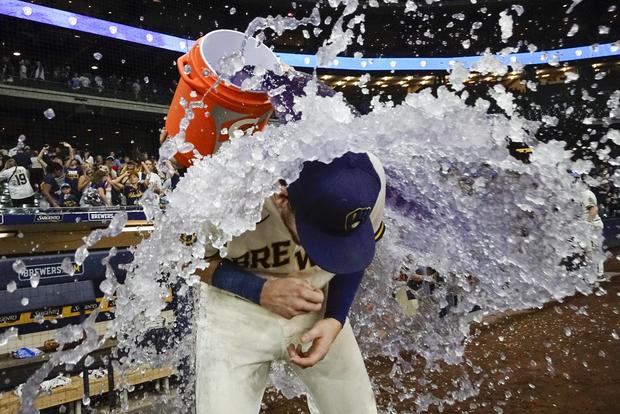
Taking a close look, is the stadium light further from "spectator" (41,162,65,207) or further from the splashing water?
"spectator" (41,162,65,207)

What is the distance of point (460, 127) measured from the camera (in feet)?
7.01

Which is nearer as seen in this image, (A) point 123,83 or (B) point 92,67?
(A) point 123,83

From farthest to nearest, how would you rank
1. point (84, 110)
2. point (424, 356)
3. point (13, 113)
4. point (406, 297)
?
point (84, 110), point (13, 113), point (406, 297), point (424, 356)

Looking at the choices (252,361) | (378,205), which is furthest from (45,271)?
(378,205)

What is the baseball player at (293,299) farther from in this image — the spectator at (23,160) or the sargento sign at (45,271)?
the spectator at (23,160)

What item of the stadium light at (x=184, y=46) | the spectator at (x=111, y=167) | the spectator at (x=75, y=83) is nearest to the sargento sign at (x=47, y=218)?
the spectator at (x=111, y=167)

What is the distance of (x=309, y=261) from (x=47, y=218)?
18.0 feet

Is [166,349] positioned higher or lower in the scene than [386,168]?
lower

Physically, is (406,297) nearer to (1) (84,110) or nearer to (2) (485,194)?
(2) (485,194)

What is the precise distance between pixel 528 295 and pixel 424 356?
144 cm

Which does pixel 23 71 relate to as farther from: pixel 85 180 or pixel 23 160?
pixel 85 180

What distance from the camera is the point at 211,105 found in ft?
6.84

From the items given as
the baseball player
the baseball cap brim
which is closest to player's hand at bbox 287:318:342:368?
the baseball player

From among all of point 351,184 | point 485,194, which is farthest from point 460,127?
point 485,194
